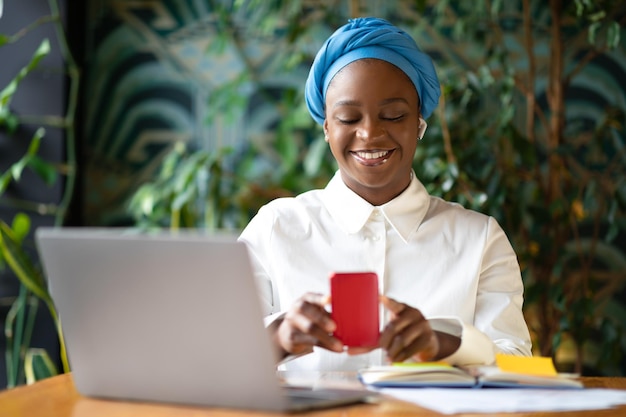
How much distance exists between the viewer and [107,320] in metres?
1.35

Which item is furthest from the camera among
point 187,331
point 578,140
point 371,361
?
point 578,140

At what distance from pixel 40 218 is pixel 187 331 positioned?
2555mm

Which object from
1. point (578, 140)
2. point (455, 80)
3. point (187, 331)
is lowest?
point (187, 331)

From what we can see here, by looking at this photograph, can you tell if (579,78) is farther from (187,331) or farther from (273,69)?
(187,331)

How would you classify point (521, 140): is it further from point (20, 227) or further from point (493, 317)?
point (20, 227)

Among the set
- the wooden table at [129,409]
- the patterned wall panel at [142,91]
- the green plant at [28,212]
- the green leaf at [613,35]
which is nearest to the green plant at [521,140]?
the green leaf at [613,35]

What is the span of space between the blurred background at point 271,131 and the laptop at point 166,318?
1.84 meters

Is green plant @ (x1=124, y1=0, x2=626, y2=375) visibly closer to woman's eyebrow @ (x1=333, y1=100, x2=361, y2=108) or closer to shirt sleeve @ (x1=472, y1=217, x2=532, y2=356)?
shirt sleeve @ (x1=472, y1=217, x2=532, y2=356)

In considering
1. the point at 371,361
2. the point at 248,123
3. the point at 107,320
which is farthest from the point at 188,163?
the point at 107,320

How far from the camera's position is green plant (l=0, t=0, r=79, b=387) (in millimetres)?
3334

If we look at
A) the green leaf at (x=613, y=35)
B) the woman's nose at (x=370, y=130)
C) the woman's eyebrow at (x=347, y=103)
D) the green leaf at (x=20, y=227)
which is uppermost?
the green leaf at (x=613, y=35)

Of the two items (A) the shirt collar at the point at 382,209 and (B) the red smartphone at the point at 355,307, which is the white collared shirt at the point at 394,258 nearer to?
(A) the shirt collar at the point at 382,209

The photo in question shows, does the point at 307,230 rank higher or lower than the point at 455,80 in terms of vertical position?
lower

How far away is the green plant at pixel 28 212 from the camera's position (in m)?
3.33
